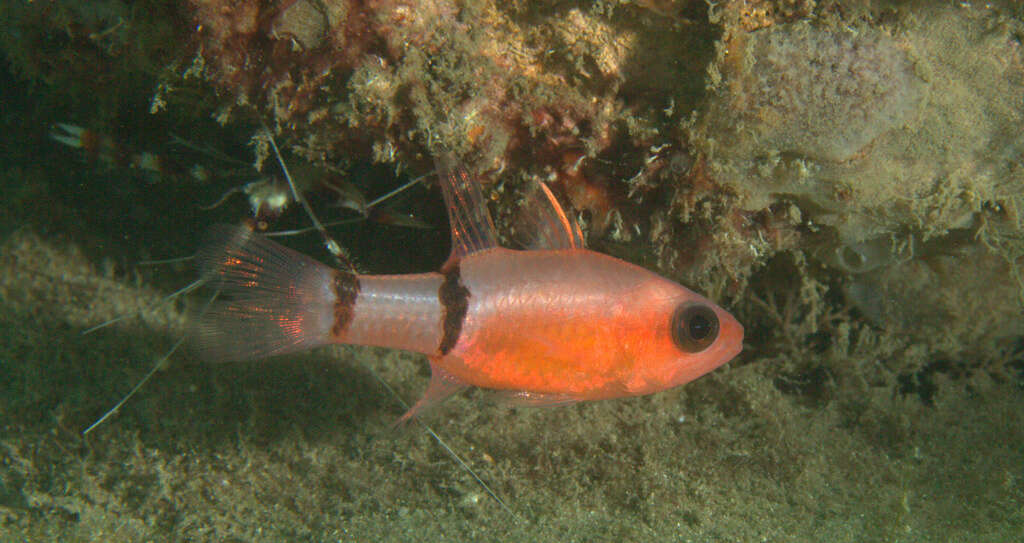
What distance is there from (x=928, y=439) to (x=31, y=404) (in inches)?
283

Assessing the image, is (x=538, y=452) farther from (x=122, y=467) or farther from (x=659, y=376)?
(x=122, y=467)

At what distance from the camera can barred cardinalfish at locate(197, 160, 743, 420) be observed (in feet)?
9.25

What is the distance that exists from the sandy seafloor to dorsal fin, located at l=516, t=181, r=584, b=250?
149 centimetres

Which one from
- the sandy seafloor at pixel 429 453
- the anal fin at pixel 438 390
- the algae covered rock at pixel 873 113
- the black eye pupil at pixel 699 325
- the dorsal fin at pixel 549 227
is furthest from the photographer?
the sandy seafloor at pixel 429 453

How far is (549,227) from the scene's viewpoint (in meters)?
2.94

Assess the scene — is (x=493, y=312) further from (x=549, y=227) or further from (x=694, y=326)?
(x=694, y=326)

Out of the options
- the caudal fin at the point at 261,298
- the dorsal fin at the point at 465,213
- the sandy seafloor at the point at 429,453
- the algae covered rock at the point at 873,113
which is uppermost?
the algae covered rock at the point at 873,113

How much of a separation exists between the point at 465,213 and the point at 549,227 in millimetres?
469

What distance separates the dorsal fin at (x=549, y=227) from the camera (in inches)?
114

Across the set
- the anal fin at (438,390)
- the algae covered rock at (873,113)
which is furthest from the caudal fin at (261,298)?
the algae covered rock at (873,113)

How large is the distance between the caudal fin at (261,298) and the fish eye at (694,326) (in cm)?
186

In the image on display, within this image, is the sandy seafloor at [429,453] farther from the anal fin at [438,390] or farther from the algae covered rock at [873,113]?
the algae covered rock at [873,113]

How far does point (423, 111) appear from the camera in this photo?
3092 mm

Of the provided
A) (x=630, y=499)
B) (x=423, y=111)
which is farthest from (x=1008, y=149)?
(x=423, y=111)
